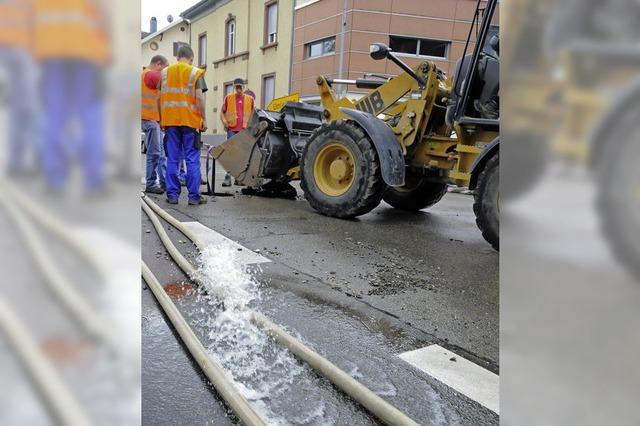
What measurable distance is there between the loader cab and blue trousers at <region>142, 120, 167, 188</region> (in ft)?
14.9

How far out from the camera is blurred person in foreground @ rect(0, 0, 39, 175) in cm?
65

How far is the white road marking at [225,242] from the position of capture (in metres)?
3.88

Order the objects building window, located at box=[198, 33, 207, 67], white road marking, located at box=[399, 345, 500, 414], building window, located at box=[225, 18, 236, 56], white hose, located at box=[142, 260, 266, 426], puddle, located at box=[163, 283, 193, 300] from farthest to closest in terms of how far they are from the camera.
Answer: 1. building window, located at box=[198, 33, 207, 67]
2. building window, located at box=[225, 18, 236, 56]
3. puddle, located at box=[163, 283, 193, 300]
4. white road marking, located at box=[399, 345, 500, 414]
5. white hose, located at box=[142, 260, 266, 426]

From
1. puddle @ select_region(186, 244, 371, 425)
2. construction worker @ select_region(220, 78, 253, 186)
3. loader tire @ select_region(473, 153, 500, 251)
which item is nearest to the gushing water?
puddle @ select_region(186, 244, 371, 425)

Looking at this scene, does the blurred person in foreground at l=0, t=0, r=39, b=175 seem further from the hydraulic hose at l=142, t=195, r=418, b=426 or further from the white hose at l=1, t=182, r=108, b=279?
the hydraulic hose at l=142, t=195, r=418, b=426

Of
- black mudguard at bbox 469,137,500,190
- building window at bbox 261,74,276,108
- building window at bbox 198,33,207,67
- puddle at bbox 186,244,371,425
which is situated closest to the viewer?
puddle at bbox 186,244,371,425

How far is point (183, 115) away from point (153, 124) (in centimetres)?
141

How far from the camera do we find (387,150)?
5.20m

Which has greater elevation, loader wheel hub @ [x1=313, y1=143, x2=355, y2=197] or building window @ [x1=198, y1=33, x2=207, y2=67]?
building window @ [x1=198, y1=33, x2=207, y2=67]

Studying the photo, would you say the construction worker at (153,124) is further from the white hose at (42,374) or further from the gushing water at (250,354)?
the white hose at (42,374)

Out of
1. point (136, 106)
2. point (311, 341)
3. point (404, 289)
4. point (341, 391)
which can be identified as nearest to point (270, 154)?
point (404, 289)

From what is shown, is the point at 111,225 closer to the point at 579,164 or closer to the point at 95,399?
the point at 95,399

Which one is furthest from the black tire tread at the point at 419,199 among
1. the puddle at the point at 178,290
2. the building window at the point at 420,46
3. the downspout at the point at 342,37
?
the building window at the point at 420,46

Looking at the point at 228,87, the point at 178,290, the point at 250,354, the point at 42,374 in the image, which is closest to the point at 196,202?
the point at 178,290
